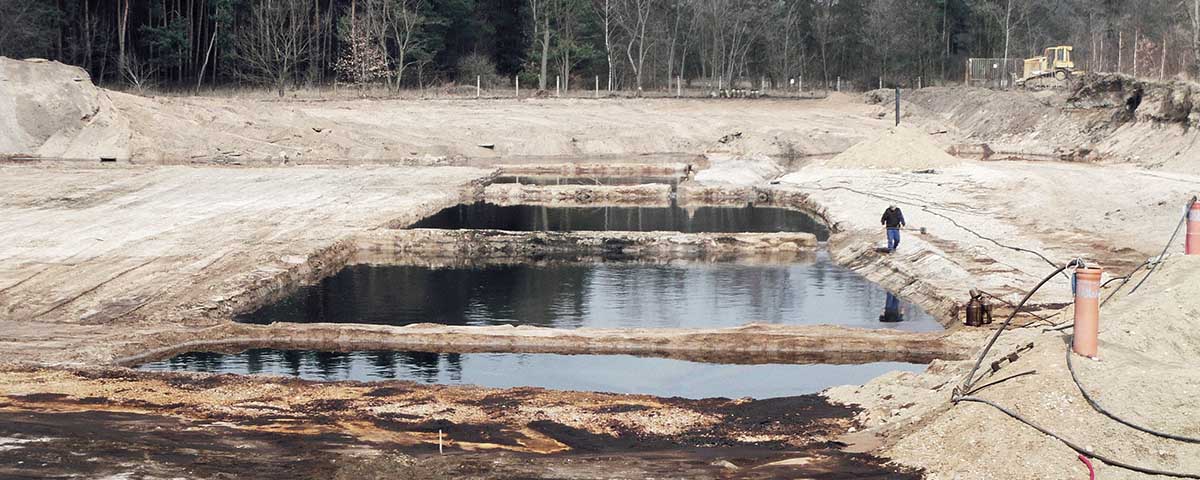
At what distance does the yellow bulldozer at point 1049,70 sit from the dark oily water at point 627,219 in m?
29.6

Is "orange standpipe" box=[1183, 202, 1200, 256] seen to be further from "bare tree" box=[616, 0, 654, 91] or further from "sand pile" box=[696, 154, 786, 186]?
"bare tree" box=[616, 0, 654, 91]

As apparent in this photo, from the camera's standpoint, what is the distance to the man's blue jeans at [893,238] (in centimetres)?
2378

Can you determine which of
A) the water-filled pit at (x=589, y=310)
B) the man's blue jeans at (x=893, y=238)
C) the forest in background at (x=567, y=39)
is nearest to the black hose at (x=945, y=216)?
the man's blue jeans at (x=893, y=238)

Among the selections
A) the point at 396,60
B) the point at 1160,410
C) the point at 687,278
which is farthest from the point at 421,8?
the point at 1160,410

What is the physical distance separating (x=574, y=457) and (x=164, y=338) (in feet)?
30.4

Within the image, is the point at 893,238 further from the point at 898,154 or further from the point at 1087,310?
the point at 898,154

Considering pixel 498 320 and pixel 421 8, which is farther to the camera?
pixel 421 8

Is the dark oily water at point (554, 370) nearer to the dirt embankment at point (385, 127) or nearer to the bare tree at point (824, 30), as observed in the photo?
the dirt embankment at point (385, 127)

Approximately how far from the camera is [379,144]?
1950 inches

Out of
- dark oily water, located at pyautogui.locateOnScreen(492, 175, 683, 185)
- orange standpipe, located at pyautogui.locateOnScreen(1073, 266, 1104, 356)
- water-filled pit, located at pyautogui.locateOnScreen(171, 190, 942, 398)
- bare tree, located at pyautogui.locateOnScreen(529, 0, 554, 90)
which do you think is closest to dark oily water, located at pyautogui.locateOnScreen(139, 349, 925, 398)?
water-filled pit, located at pyautogui.locateOnScreen(171, 190, 942, 398)

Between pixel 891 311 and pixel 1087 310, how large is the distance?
10528 mm

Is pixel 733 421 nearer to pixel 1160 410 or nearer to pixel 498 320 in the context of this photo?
pixel 1160 410

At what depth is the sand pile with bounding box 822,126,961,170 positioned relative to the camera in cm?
3825

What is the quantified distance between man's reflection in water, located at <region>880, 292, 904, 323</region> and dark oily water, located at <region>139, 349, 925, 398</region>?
2.94 metres
